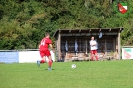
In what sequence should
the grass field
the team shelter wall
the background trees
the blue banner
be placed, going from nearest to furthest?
the grass field, the blue banner, the team shelter wall, the background trees

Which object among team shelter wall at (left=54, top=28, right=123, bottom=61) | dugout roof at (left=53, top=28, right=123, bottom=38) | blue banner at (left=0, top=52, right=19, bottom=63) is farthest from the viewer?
team shelter wall at (left=54, top=28, right=123, bottom=61)

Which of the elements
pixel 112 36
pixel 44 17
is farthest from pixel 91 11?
pixel 112 36

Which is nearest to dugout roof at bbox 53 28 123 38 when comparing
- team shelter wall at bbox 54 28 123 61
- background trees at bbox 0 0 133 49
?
team shelter wall at bbox 54 28 123 61

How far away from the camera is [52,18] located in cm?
5878

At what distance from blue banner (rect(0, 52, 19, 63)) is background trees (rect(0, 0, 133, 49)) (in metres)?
13.1

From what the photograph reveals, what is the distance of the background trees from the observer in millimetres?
53125

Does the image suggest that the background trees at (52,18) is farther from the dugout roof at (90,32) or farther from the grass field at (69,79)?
the grass field at (69,79)

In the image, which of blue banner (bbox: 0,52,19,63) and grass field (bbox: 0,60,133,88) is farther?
blue banner (bbox: 0,52,19,63)

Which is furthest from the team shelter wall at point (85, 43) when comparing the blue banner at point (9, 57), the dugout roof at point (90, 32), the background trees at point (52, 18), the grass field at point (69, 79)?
the grass field at point (69, 79)

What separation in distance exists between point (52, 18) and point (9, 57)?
21557 millimetres

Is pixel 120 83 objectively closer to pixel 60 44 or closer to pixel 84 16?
pixel 60 44

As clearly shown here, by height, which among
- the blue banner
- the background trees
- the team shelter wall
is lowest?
the blue banner

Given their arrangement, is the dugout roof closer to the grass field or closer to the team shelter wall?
the team shelter wall

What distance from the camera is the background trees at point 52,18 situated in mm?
53125
